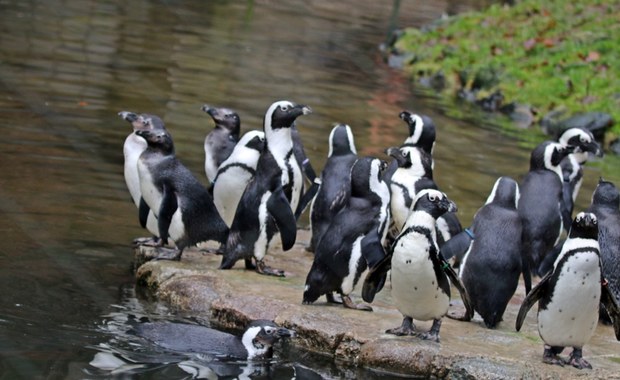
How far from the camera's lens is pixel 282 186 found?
7.83 m

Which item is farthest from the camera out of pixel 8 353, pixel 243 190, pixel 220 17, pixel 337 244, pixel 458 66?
pixel 220 17

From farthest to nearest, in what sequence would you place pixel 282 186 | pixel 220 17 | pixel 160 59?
pixel 220 17 → pixel 160 59 → pixel 282 186

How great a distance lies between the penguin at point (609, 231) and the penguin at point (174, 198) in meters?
2.46

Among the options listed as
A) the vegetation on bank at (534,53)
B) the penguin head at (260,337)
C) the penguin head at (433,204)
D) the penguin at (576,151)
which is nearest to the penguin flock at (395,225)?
the penguin head at (433,204)

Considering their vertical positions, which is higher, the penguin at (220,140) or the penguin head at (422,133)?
the penguin head at (422,133)

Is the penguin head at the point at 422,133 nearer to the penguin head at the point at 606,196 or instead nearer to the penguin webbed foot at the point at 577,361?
the penguin head at the point at 606,196

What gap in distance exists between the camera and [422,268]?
6.37m

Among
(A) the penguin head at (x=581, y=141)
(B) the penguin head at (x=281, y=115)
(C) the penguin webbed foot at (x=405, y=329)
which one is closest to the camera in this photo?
(C) the penguin webbed foot at (x=405, y=329)

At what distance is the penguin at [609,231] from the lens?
750 cm

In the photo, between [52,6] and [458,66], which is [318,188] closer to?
[458,66]

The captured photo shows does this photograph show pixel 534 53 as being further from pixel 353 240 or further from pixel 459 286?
pixel 459 286

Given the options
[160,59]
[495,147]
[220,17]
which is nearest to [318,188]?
[495,147]

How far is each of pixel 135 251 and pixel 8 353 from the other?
242 cm

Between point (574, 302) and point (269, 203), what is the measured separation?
7.22 ft
